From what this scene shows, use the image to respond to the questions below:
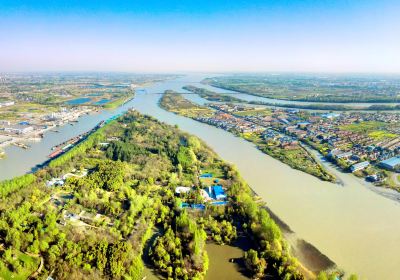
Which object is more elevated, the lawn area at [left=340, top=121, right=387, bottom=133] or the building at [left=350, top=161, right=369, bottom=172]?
the lawn area at [left=340, top=121, right=387, bottom=133]

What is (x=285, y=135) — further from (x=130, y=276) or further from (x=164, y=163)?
(x=130, y=276)

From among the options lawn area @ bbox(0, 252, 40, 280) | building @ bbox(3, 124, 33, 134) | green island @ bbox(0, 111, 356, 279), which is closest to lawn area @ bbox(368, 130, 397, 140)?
green island @ bbox(0, 111, 356, 279)

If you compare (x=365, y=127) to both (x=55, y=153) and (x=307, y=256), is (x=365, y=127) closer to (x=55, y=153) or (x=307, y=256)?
(x=307, y=256)

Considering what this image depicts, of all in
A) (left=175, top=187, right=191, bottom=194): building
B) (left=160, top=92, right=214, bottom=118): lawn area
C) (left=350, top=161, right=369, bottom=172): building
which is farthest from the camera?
(left=160, top=92, right=214, bottom=118): lawn area

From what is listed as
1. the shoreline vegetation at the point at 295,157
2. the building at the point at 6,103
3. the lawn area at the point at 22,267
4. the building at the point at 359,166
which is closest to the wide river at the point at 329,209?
the shoreline vegetation at the point at 295,157

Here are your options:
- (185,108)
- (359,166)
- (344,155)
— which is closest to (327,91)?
(185,108)

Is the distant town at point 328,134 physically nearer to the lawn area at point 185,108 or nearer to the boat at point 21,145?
the lawn area at point 185,108

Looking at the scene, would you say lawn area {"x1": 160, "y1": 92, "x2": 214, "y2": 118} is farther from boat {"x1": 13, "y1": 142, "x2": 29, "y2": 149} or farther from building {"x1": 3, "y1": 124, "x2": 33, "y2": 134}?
boat {"x1": 13, "y1": 142, "x2": 29, "y2": 149}
